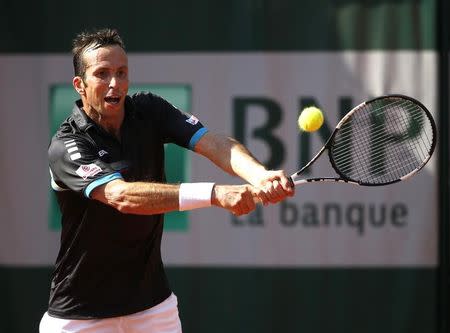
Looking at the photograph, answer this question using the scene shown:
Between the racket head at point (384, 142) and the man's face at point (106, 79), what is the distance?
3.34 feet

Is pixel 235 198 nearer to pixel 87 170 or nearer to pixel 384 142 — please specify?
pixel 87 170

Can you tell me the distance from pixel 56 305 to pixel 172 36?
2.12 metres

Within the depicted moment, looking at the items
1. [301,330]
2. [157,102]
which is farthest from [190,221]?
[157,102]

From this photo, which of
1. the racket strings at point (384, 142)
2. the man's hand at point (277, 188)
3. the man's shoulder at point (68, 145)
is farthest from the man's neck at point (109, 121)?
the racket strings at point (384, 142)

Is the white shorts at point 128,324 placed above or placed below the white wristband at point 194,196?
below

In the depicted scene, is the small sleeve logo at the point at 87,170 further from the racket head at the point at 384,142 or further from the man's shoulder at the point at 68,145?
the racket head at the point at 384,142

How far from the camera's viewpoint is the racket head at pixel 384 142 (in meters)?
4.12

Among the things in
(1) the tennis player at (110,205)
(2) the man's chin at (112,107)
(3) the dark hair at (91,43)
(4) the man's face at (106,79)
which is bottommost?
(1) the tennis player at (110,205)

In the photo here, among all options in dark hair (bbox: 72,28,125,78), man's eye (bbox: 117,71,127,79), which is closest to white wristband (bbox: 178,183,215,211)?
man's eye (bbox: 117,71,127,79)

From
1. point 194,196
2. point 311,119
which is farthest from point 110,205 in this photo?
point 311,119

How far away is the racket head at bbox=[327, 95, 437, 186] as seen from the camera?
412cm

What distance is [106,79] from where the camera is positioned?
10.9 feet

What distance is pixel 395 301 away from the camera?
515 centimetres

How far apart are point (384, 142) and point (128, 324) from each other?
183 cm
